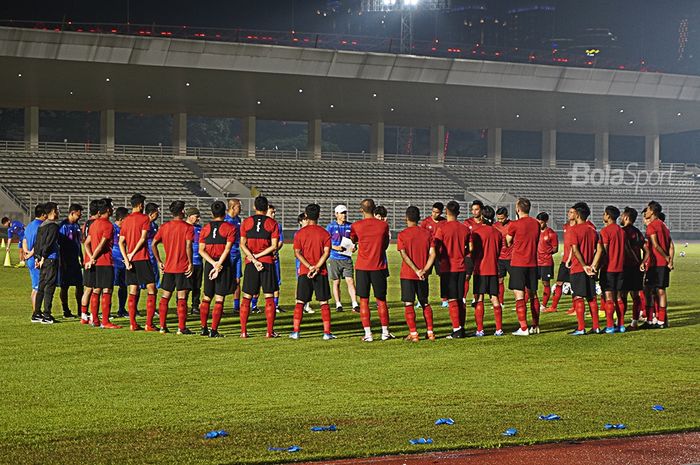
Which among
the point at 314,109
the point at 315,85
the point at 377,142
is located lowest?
the point at 377,142

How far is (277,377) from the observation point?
10.8 meters

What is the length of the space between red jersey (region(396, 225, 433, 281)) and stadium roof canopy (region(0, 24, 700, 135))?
37.7 metres

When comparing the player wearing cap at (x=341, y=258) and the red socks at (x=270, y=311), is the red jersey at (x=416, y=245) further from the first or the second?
the player wearing cap at (x=341, y=258)

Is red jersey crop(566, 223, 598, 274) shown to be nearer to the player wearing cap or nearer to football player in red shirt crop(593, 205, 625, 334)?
football player in red shirt crop(593, 205, 625, 334)

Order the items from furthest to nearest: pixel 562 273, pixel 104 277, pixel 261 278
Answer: pixel 562 273 < pixel 104 277 < pixel 261 278

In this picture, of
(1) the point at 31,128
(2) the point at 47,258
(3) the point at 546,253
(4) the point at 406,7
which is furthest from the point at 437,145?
(2) the point at 47,258

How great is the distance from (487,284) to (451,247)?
2.97ft

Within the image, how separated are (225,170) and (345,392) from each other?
4826 cm

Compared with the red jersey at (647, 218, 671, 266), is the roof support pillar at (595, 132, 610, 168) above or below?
above

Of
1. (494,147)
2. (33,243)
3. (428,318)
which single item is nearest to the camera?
(428,318)

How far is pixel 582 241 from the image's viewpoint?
14938mm

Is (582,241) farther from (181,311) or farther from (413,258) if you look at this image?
(181,311)

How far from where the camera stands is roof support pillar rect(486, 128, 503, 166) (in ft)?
215

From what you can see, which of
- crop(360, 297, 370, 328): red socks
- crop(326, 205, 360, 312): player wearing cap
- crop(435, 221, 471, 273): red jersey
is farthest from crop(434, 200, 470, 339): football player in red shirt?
crop(326, 205, 360, 312): player wearing cap
